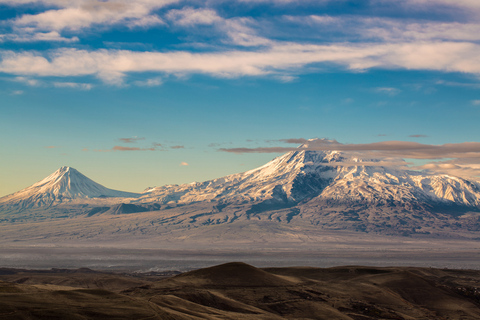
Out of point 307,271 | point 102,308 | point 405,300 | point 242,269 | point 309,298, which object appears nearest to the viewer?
point 102,308

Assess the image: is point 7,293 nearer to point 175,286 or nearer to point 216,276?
point 175,286

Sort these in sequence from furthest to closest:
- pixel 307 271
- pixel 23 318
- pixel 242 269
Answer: pixel 307 271
pixel 242 269
pixel 23 318

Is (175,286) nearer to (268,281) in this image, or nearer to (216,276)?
(216,276)

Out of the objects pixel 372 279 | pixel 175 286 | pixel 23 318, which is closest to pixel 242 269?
pixel 175 286

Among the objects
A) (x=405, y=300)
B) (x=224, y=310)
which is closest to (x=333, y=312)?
(x=224, y=310)

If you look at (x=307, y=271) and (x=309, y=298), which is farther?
(x=307, y=271)

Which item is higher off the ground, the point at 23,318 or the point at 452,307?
the point at 23,318

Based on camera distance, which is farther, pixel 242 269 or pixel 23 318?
pixel 242 269
